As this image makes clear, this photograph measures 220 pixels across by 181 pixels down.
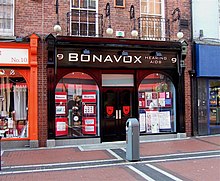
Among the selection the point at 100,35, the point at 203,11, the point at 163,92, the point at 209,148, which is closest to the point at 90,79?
the point at 100,35

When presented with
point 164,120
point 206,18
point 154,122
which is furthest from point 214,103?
point 206,18

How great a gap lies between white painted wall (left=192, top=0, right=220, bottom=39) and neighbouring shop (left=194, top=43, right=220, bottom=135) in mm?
640

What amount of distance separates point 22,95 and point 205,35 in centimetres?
860

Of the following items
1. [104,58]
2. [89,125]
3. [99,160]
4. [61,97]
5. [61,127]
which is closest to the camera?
[99,160]

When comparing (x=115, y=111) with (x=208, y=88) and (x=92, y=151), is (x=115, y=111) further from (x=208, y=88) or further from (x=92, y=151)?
(x=208, y=88)

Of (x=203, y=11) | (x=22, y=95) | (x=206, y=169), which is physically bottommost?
(x=206, y=169)

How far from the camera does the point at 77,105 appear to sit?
11.5 meters

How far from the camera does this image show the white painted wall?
13.0m

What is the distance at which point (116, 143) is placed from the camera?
37.7ft

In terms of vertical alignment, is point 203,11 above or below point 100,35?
above

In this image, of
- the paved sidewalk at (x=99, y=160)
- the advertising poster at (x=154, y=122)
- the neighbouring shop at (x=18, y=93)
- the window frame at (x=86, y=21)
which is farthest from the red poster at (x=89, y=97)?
the advertising poster at (x=154, y=122)

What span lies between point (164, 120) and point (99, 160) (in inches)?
A: 193

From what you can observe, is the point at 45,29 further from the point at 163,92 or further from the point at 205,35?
the point at 205,35

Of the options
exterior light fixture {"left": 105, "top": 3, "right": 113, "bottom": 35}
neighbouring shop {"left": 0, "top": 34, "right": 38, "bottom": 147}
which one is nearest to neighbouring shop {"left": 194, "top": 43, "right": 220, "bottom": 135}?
exterior light fixture {"left": 105, "top": 3, "right": 113, "bottom": 35}
